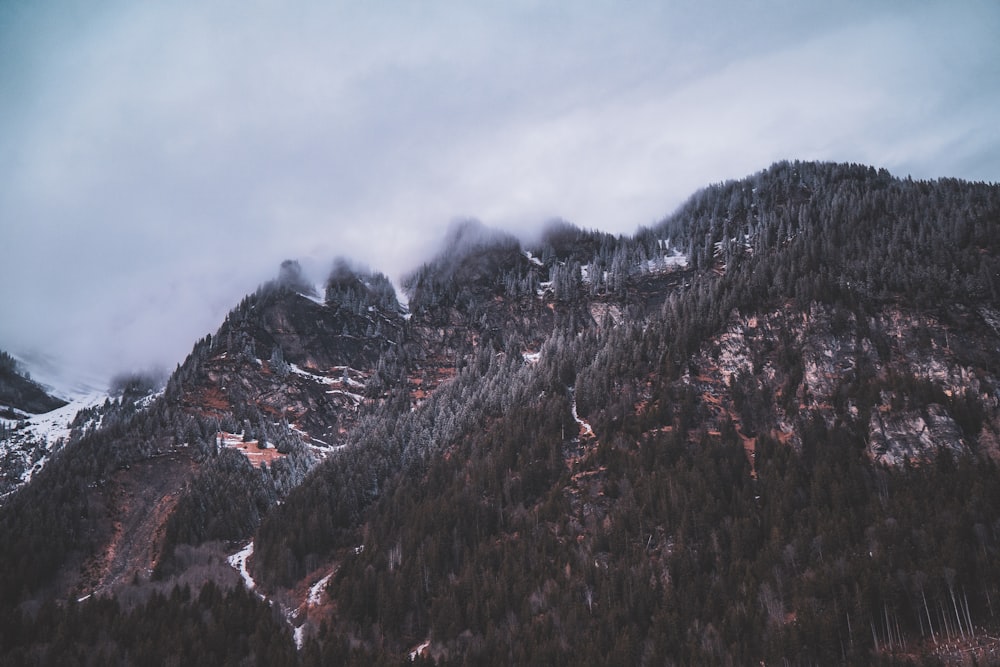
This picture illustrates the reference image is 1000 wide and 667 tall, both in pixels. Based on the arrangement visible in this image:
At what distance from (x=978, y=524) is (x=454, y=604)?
8733 centimetres

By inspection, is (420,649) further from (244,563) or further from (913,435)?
(913,435)

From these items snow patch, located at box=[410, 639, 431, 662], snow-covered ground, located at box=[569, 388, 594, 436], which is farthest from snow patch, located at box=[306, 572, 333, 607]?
snow-covered ground, located at box=[569, 388, 594, 436]

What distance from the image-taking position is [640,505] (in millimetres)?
120000

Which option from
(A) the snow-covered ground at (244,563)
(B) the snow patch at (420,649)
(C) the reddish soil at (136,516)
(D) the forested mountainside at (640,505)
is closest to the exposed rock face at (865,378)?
(D) the forested mountainside at (640,505)

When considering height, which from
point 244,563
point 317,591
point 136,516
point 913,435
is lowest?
point 317,591

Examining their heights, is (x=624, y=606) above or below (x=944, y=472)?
below

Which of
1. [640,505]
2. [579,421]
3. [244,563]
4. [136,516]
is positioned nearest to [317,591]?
[244,563]

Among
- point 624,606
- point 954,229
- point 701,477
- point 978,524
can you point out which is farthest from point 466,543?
point 954,229

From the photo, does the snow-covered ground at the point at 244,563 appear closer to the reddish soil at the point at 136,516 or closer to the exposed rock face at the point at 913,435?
the reddish soil at the point at 136,516

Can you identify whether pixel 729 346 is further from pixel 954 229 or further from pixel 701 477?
pixel 954 229

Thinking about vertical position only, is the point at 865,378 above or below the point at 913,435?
above

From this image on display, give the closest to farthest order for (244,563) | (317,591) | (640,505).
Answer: (640,505) < (317,591) < (244,563)

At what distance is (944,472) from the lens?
108 metres

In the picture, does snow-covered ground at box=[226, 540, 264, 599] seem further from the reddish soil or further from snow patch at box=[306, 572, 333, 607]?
the reddish soil
